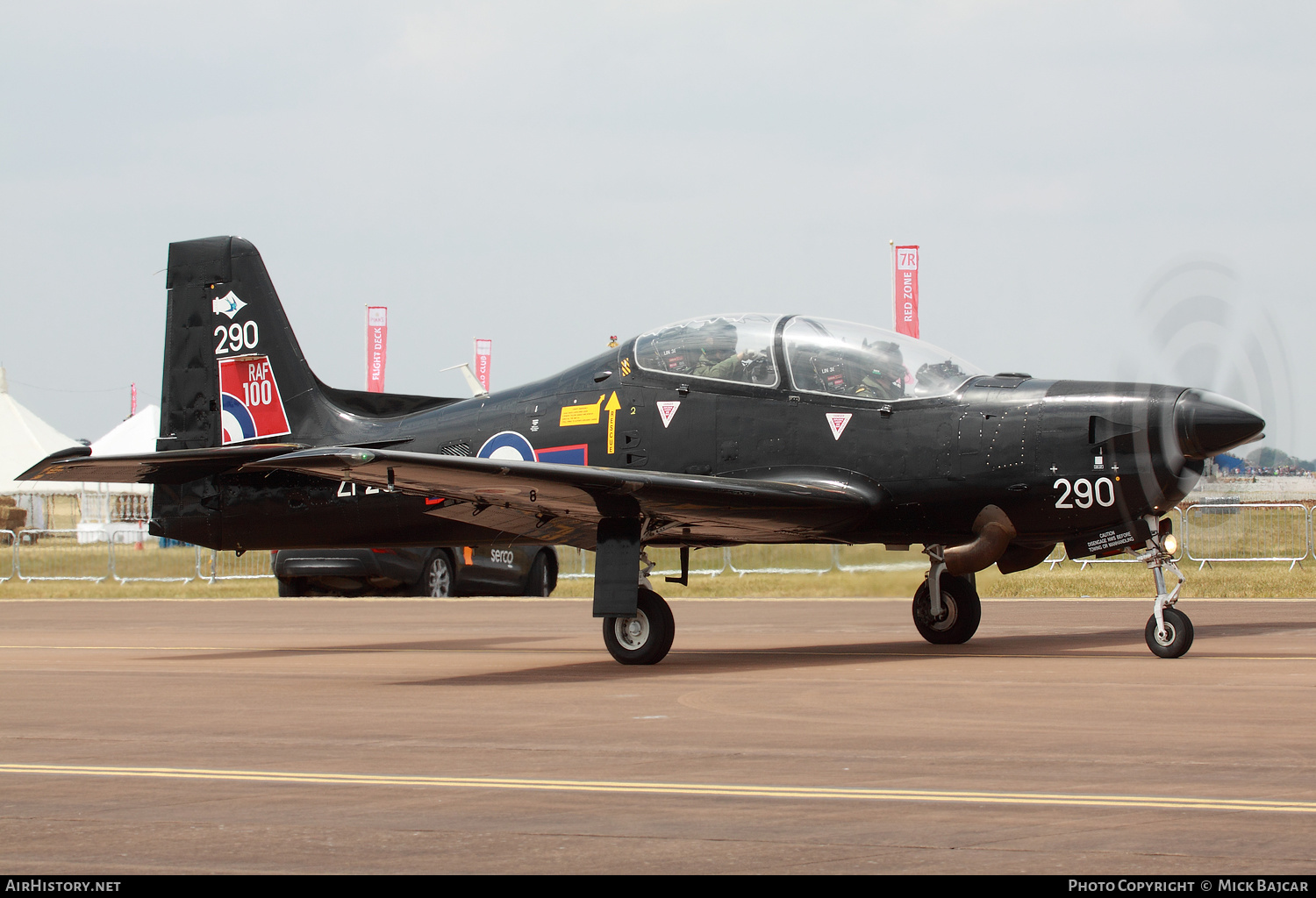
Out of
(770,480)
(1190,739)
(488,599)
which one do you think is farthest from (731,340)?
(488,599)

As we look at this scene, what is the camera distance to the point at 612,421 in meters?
12.1

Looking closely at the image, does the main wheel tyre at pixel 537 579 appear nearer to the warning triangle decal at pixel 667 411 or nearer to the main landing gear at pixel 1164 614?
the warning triangle decal at pixel 667 411

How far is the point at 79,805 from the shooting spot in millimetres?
5391

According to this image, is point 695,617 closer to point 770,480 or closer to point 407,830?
point 770,480

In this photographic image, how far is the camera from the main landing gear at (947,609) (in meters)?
12.4

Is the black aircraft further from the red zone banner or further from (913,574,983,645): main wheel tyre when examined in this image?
the red zone banner

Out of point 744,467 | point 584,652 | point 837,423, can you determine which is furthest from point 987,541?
point 584,652

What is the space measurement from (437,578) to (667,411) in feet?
40.2

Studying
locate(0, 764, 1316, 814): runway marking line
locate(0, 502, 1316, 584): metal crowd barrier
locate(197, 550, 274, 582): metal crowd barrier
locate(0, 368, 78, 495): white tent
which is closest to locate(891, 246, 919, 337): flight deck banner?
locate(0, 502, 1316, 584): metal crowd barrier

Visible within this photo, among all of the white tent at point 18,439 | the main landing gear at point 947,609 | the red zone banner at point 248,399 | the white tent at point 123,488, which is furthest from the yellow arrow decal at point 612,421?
the white tent at point 18,439

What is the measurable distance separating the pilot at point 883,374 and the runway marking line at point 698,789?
20.2ft

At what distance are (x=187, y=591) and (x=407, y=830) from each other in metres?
22.7

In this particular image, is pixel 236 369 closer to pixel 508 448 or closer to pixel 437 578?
pixel 508 448

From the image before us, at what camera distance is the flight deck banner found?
1198 inches
